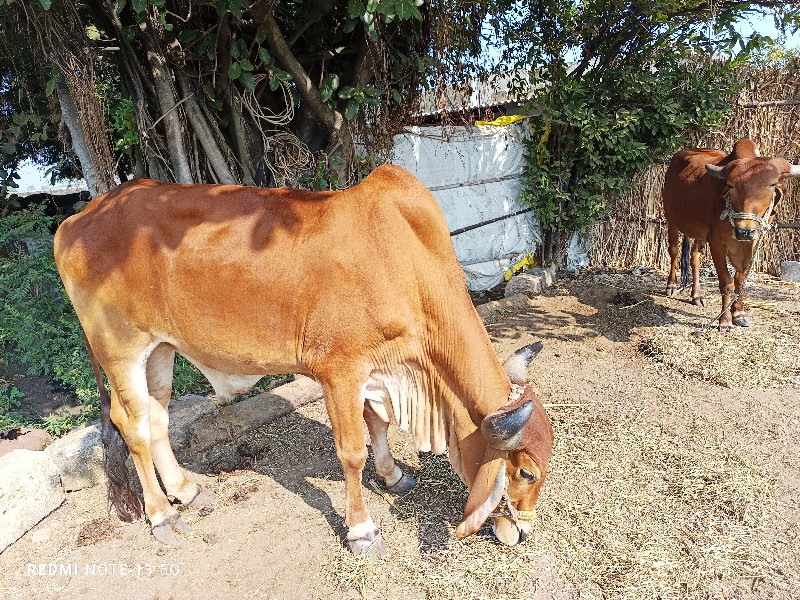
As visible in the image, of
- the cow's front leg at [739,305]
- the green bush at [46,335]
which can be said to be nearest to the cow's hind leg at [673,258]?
the cow's front leg at [739,305]

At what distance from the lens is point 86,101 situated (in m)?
3.97

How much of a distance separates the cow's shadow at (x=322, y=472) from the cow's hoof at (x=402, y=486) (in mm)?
32

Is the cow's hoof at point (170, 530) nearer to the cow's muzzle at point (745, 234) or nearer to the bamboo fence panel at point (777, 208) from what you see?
the cow's muzzle at point (745, 234)

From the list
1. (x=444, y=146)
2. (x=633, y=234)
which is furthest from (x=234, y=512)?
(x=633, y=234)

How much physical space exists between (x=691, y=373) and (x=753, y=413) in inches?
28.3

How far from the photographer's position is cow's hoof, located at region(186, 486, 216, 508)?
3.30 meters

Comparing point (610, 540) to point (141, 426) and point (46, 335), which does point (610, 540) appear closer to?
point (141, 426)

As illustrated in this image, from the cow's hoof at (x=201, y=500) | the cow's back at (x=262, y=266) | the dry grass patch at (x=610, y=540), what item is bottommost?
the dry grass patch at (x=610, y=540)

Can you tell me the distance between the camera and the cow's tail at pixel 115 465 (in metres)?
3.15

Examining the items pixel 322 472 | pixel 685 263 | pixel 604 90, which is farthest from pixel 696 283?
pixel 322 472

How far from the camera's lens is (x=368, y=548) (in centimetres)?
281

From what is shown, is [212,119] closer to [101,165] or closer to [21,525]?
[101,165]

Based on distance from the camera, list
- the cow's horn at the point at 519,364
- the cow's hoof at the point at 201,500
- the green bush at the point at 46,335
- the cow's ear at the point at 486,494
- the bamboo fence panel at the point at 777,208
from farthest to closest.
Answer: the bamboo fence panel at the point at 777,208 < the green bush at the point at 46,335 < the cow's hoof at the point at 201,500 < the cow's horn at the point at 519,364 < the cow's ear at the point at 486,494

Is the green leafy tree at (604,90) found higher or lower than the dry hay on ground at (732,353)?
higher
